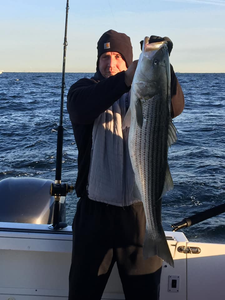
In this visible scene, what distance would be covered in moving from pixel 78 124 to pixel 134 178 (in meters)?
0.58

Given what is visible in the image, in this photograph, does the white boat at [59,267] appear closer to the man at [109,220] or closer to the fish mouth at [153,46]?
the man at [109,220]

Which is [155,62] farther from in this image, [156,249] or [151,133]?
[156,249]

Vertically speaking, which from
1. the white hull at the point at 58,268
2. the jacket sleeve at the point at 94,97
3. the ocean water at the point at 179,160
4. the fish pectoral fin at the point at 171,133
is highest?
the jacket sleeve at the point at 94,97

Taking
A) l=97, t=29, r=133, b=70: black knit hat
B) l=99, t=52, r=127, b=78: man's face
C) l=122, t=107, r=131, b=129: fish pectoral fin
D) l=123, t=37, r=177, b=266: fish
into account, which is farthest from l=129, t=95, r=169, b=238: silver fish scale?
l=97, t=29, r=133, b=70: black knit hat

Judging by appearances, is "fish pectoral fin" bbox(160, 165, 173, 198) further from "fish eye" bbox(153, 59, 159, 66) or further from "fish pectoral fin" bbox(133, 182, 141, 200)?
"fish eye" bbox(153, 59, 159, 66)

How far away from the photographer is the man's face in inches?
112

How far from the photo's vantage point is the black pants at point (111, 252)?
261cm

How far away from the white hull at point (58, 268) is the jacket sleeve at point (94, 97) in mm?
1198

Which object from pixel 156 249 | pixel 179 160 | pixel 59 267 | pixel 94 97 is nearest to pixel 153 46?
pixel 94 97

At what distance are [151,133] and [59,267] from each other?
1725 millimetres

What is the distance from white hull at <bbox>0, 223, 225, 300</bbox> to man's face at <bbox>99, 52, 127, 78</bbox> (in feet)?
4.67

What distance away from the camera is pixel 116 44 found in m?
2.88

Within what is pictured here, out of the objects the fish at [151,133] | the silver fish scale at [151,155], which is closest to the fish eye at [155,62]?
the fish at [151,133]

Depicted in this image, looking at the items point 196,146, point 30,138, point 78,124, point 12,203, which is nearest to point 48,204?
point 12,203
